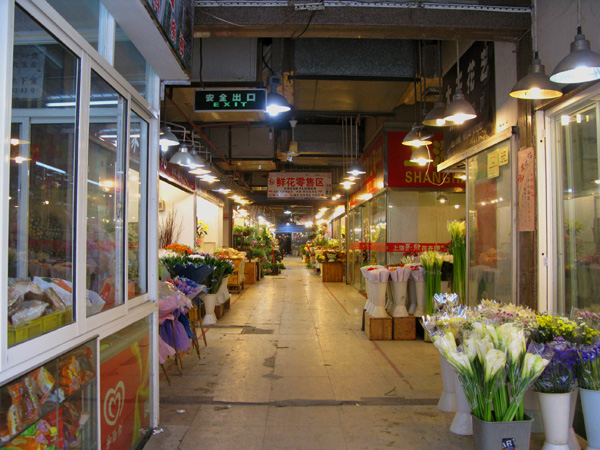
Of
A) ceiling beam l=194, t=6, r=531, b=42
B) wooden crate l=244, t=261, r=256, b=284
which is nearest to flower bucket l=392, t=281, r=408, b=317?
ceiling beam l=194, t=6, r=531, b=42

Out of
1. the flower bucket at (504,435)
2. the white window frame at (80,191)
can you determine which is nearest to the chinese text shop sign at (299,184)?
the white window frame at (80,191)

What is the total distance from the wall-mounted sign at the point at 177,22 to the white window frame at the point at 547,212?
A: 2.94m

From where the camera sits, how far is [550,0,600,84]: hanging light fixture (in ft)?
8.46

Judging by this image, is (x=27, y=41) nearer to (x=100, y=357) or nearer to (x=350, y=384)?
(x=100, y=357)

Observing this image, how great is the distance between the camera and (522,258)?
391 cm

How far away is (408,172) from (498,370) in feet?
21.2

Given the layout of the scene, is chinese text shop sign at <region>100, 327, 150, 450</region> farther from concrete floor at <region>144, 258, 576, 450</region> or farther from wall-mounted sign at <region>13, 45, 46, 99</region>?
wall-mounted sign at <region>13, 45, 46, 99</region>

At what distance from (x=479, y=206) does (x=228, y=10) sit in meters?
3.36

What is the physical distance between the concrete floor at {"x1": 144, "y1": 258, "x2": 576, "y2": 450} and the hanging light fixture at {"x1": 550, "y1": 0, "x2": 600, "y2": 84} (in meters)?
2.46

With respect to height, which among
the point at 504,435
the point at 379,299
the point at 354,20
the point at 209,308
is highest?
the point at 354,20

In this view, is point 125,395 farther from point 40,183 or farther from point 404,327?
point 404,327

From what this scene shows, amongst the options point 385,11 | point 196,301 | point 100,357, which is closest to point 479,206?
point 385,11

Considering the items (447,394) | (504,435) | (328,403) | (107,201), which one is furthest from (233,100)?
(504,435)

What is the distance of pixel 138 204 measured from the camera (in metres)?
3.26
